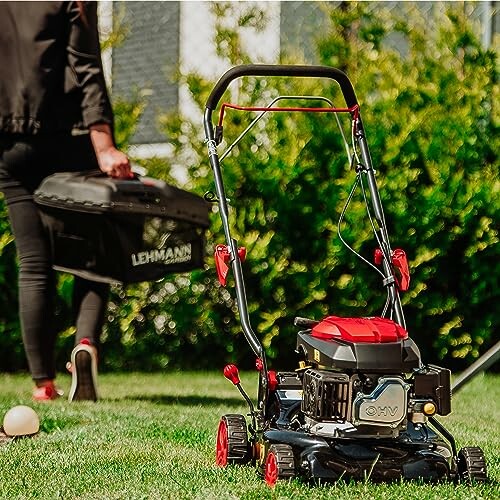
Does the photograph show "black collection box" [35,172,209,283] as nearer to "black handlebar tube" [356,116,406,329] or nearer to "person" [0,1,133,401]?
"person" [0,1,133,401]

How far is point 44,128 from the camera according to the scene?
4.38 metres

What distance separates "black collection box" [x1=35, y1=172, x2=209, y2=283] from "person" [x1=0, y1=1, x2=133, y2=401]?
11cm

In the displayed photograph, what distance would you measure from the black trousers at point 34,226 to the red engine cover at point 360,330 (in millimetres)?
1849

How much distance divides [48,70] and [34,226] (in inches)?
24.0

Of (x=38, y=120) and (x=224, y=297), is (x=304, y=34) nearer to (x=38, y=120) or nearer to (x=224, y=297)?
(x=224, y=297)

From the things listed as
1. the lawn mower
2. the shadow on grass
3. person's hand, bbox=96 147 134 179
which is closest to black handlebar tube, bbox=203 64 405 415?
the lawn mower

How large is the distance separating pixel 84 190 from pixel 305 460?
71.7 inches

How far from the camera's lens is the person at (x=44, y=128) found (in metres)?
4.38

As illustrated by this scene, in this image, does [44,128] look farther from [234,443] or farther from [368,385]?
[368,385]

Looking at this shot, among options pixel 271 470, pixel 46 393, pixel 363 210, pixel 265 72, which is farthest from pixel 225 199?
pixel 363 210

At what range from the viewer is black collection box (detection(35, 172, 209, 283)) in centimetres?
419

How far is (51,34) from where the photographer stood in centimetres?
443

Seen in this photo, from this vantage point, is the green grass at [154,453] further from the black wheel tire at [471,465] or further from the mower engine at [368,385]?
the mower engine at [368,385]

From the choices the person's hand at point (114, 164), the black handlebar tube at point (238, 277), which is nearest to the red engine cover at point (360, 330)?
the black handlebar tube at point (238, 277)
